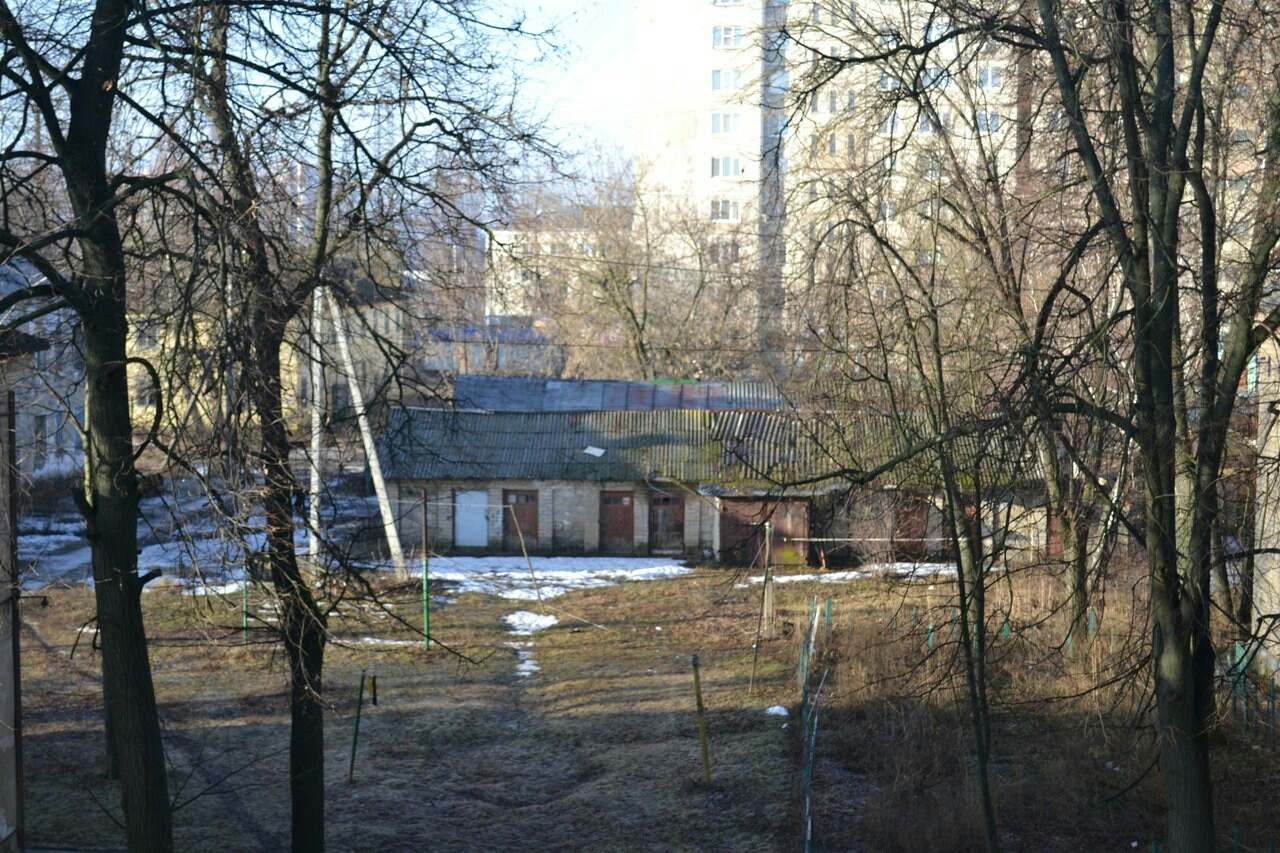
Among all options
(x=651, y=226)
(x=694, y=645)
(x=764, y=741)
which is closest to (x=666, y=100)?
(x=651, y=226)

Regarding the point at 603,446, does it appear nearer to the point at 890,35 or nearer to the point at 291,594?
the point at 890,35

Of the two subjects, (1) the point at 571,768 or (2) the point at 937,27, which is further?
(1) the point at 571,768

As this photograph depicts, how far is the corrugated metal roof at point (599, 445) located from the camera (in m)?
27.8

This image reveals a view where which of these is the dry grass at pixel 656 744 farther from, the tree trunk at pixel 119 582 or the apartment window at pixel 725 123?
the apartment window at pixel 725 123

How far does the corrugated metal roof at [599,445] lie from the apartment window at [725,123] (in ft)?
80.7

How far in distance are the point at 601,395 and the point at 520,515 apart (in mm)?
5231

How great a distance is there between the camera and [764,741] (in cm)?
1376

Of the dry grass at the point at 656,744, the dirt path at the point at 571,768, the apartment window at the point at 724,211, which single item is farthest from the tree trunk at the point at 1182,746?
the apartment window at the point at 724,211

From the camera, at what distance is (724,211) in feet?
151

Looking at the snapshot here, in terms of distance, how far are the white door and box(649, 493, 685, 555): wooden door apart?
4.07 meters

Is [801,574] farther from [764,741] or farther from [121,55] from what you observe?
[121,55]

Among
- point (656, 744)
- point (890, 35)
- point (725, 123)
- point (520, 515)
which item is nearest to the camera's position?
point (890, 35)

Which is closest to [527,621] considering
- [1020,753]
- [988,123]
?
[1020,753]

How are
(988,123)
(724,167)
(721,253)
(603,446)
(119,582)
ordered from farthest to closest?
(724,167) < (721,253) < (603,446) < (988,123) < (119,582)
